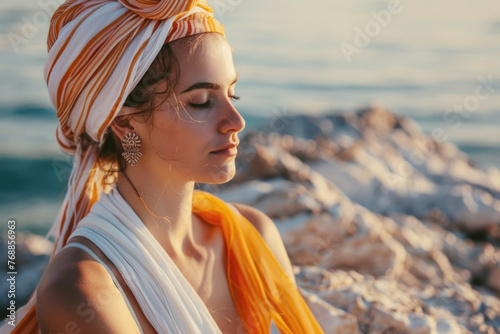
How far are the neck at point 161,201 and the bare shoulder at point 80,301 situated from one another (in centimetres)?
31

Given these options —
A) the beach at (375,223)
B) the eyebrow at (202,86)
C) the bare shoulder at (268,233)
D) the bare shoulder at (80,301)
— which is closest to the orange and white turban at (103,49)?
the eyebrow at (202,86)

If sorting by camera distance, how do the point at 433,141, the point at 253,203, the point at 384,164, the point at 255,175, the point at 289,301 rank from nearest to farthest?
the point at 289,301 < the point at 253,203 < the point at 255,175 < the point at 384,164 < the point at 433,141

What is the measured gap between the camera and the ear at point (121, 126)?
7.52ft

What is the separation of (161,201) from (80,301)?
1.65 feet

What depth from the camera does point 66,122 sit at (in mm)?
2410

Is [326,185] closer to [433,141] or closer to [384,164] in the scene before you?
[384,164]

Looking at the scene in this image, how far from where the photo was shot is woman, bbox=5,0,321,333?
7.09 ft

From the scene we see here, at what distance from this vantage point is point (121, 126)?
2309mm

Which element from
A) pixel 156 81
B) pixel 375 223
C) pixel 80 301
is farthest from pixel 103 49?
pixel 375 223

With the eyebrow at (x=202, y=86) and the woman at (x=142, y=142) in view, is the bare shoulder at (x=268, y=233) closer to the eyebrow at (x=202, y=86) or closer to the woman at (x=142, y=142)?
the woman at (x=142, y=142)

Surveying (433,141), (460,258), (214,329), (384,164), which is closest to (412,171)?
(384,164)

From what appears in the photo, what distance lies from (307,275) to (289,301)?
63 cm

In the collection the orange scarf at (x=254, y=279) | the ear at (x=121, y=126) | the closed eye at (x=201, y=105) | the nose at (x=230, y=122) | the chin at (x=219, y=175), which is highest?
the closed eye at (x=201, y=105)

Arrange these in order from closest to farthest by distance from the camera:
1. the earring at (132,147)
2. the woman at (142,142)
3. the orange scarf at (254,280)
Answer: the woman at (142,142) → the earring at (132,147) → the orange scarf at (254,280)
